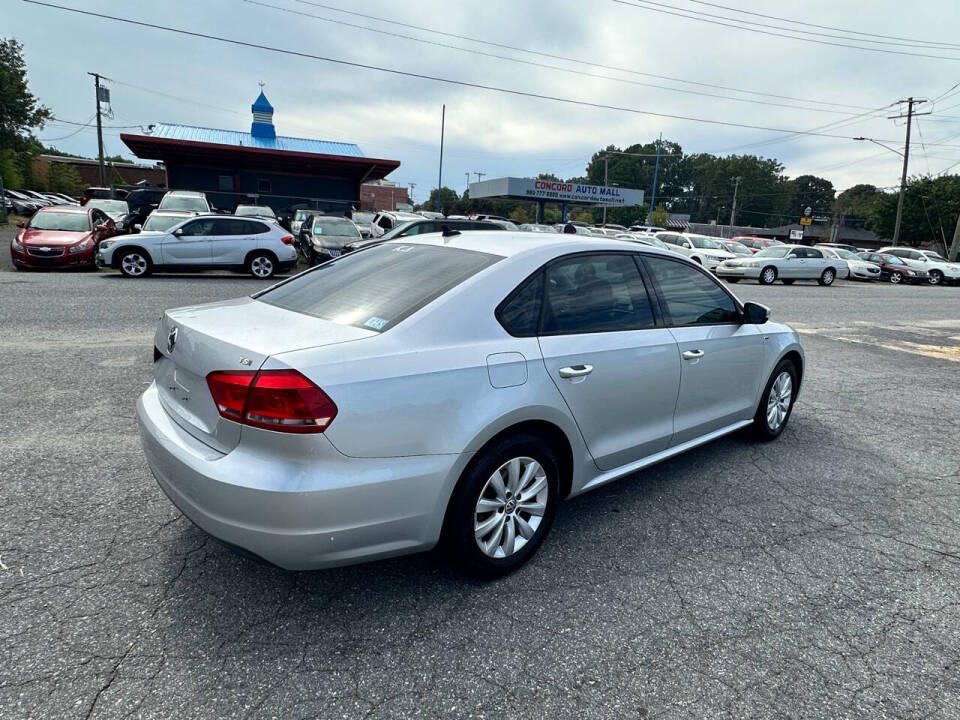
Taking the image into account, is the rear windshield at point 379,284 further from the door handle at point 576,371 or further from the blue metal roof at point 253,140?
the blue metal roof at point 253,140

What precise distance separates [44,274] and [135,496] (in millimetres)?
13036

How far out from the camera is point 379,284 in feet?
10.2

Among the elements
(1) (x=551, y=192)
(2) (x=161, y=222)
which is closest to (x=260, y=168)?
(1) (x=551, y=192)

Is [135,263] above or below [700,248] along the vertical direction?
below

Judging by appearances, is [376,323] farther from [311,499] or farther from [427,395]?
[311,499]

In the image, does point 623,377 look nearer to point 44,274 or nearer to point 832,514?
point 832,514

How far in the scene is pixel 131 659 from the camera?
2295mm

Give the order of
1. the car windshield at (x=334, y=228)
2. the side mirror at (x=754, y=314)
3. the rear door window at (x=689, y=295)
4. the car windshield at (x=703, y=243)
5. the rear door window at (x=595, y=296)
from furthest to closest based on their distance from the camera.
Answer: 1. the car windshield at (x=703, y=243)
2. the car windshield at (x=334, y=228)
3. the side mirror at (x=754, y=314)
4. the rear door window at (x=689, y=295)
5. the rear door window at (x=595, y=296)

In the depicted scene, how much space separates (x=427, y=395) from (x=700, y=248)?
25.5 metres

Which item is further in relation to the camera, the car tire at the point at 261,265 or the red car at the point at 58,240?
the car tire at the point at 261,265

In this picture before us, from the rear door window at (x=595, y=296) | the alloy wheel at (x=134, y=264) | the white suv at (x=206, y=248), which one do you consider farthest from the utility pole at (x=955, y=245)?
the rear door window at (x=595, y=296)

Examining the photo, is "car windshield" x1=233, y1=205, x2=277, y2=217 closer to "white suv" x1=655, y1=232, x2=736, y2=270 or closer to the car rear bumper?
"white suv" x1=655, y1=232, x2=736, y2=270

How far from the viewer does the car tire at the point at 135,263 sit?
13805 mm

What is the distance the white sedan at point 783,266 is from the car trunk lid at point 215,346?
22.6 meters
